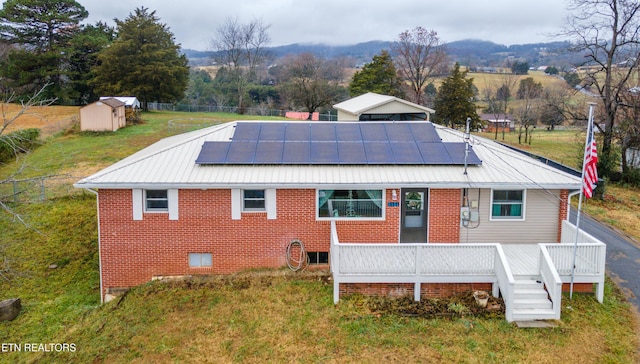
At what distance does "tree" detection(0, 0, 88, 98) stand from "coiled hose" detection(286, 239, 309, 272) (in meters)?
45.7

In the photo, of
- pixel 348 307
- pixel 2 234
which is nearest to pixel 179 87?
pixel 2 234

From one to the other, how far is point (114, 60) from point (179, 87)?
6.92 meters

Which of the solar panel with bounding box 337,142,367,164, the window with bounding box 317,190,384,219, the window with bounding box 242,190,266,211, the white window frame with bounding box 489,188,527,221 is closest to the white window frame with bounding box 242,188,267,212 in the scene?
the window with bounding box 242,190,266,211

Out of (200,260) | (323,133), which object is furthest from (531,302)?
(200,260)

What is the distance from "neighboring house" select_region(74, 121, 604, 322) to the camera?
14.3 meters

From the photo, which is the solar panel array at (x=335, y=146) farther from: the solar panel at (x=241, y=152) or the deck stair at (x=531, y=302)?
the deck stair at (x=531, y=302)

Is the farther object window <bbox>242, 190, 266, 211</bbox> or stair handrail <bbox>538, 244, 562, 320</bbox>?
window <bbox>242, 190, 266, 211</bbox>

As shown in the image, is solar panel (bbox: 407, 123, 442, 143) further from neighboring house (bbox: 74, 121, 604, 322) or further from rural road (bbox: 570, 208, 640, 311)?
rural road (bbox: 570, 208, 640, 311)

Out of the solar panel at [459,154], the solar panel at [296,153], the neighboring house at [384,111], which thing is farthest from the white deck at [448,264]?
the neighboring house at [384,111]

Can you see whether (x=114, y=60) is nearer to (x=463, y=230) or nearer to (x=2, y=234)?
(x=2, y=234)

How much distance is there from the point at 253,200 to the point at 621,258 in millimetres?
12384

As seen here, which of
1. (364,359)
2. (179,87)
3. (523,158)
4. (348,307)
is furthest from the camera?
(179,87)

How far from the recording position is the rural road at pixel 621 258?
14.2 metres

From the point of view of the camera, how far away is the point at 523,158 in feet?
52.3
